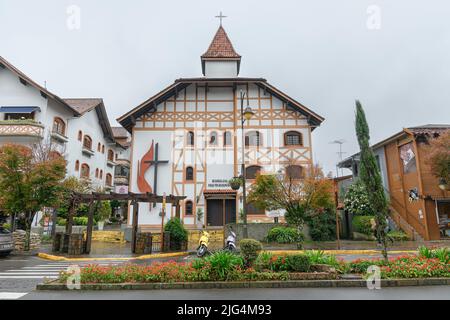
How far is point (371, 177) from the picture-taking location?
9023 millimetres

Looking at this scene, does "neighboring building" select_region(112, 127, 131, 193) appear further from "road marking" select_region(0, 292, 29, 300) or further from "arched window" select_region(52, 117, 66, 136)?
"road marking" select_region(0, 292, 29, 300)

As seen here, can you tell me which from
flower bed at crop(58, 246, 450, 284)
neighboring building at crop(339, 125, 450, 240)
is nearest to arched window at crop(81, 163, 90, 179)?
flower bed at crop(58, 246, 450, 284)

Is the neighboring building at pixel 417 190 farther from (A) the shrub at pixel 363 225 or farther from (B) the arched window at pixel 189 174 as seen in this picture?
(B) the arched window at pixel 189 174

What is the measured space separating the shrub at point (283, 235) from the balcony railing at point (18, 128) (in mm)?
19304

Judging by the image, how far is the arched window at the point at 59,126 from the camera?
2556 centimetres

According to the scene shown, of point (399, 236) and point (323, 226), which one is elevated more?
point (323, 226)

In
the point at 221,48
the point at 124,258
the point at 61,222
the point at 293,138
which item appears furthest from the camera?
the point at 221,48

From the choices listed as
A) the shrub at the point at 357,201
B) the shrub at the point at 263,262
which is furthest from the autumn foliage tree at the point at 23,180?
the shrub at the point at 357,201

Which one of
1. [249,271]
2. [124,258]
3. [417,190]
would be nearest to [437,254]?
[249,271]

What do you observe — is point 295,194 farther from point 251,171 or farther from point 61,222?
point 61,222

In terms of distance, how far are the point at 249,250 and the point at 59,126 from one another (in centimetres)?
2512
